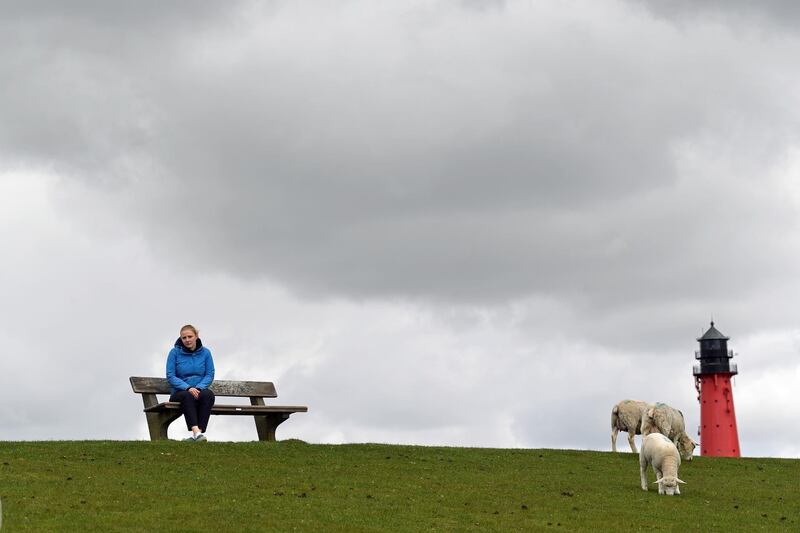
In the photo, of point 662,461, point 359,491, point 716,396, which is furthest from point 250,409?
point 716,396

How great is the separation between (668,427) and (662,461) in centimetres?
721

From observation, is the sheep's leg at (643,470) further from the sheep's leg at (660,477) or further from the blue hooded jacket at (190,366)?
the blue hooded jacket at (190,366)

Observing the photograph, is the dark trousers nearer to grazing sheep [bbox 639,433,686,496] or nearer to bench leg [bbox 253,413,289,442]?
bench leg [bbox 253,413,289,442]

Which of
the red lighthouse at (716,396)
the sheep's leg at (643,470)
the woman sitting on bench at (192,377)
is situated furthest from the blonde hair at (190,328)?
the red lighthouse at (716,396)

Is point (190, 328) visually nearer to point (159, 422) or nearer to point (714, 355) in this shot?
point (159, 422)

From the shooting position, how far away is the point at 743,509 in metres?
23.2

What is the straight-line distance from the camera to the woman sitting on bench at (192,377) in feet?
96.8

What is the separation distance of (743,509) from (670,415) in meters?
8.27

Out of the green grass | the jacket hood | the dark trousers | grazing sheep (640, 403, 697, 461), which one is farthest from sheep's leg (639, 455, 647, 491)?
the jacket hood

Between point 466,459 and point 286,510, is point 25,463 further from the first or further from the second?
point 466,459

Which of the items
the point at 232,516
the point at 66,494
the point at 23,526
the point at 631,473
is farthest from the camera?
the point at 631,473

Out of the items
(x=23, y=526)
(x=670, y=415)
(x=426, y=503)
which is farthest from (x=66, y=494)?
(x=670, y=415)

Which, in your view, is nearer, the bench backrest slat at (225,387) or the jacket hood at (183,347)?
the jacket hood at (183,347)

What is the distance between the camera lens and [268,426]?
1278 inches
